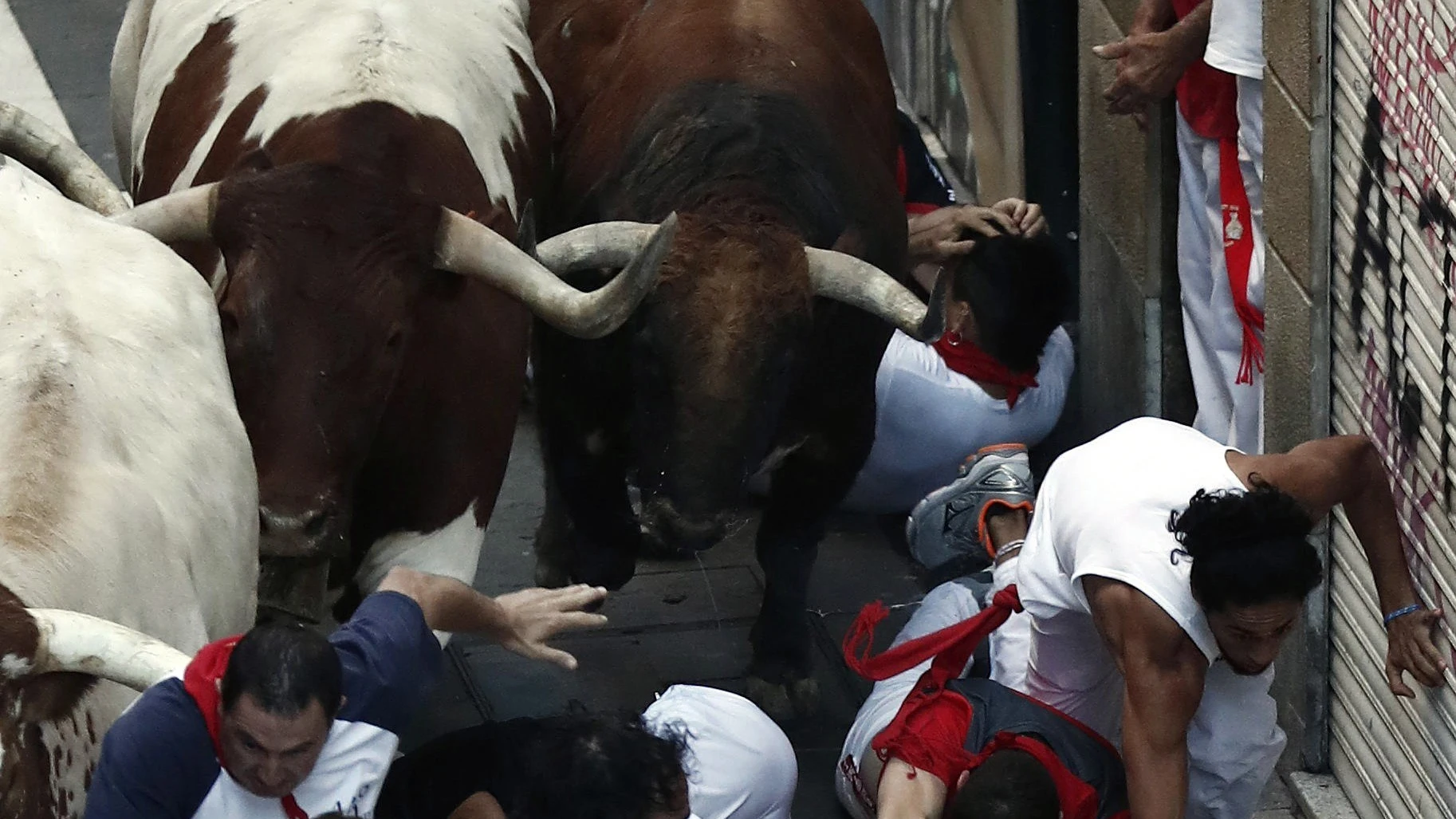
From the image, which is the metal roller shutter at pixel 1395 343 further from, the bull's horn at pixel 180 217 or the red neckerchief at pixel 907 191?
the bull's horn at pixel 180 217

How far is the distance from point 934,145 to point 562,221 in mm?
3924

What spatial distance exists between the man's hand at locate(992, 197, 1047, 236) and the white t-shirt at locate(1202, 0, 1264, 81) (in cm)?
101

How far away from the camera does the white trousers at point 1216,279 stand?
221 inches

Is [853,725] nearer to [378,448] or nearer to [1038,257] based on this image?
[378,448]

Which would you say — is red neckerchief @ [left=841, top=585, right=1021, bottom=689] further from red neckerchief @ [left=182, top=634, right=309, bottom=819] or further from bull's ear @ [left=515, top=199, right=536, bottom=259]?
red neckerchief @ [left=182, top=634, right=309, bottom=819]

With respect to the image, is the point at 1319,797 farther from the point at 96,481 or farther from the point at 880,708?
the point at 96,481

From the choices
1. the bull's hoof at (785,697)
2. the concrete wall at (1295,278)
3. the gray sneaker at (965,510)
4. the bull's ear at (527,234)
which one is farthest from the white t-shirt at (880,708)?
the bull's ear at (527,234)

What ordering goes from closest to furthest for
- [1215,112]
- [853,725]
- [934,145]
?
[853,725]
[1215,112]
[934,145]

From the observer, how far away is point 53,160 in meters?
4.91

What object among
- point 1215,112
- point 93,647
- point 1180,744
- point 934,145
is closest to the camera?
point 93,647

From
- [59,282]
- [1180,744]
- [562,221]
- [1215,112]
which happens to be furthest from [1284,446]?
[59,282]

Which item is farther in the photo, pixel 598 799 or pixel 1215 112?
pixel 1215 112

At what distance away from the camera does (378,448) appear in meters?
4.77

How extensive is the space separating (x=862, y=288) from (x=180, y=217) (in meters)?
1.62
